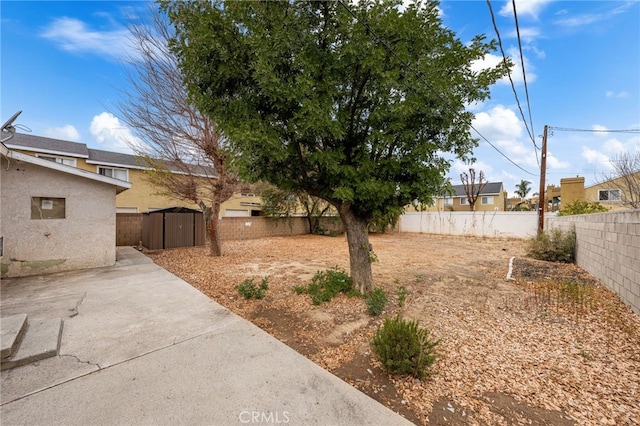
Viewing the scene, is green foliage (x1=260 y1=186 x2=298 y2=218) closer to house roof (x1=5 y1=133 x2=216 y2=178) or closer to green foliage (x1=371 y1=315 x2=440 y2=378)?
house roof (x1=5 y1=133 x2=216 y2=178)

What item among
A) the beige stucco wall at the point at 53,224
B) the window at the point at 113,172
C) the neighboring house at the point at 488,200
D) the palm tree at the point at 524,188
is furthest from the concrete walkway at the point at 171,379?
the palm tree at the point at 524,188

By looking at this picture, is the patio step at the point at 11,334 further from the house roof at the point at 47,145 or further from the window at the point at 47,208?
the house roof at the point at 47,145

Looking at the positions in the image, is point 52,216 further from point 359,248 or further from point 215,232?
point 359,248

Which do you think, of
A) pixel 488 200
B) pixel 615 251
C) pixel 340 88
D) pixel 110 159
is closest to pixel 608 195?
pixel 488 200

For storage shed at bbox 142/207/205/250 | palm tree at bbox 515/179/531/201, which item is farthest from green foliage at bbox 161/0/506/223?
palm tree at bbox 515/179/531/201

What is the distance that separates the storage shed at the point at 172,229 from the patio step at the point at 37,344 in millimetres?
7787

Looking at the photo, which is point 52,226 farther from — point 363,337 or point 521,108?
point 521,108

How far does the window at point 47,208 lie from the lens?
623 centimetres

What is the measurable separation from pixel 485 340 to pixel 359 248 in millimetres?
2291

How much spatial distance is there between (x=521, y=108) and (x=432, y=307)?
5.82 meters

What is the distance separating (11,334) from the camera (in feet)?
9.32

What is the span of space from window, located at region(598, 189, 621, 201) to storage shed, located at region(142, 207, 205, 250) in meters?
24.4

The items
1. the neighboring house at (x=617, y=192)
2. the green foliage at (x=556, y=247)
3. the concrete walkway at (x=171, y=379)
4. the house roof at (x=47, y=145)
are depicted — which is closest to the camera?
the concrete walkway at (x=171, y=379)

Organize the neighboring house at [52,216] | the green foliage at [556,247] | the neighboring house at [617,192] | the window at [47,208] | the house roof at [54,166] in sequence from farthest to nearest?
the neighboring house at [617,192]
the green foliage at [556,247]
the window at [47,208]
the neighboring house at [52,216]
the house roof at [54,166]
